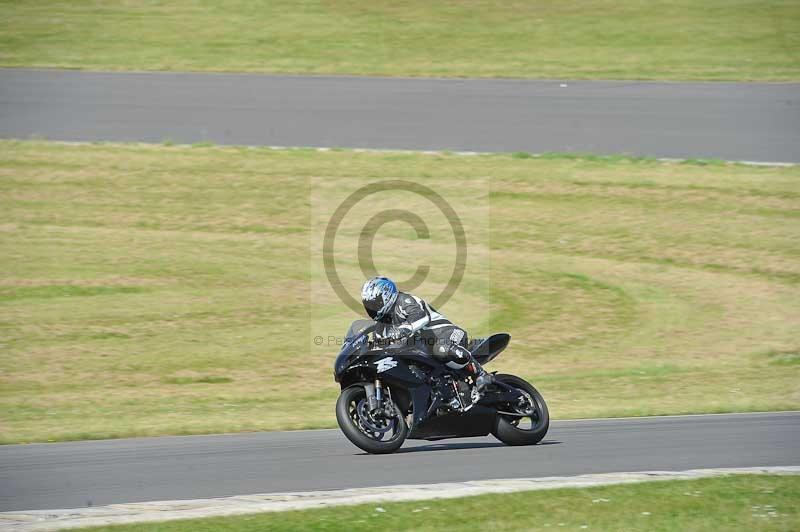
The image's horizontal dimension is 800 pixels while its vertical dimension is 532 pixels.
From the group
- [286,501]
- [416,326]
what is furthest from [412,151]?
[286,501]

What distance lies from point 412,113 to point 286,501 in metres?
19.3

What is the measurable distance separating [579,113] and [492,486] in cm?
1912

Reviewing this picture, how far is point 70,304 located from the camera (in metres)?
19.7

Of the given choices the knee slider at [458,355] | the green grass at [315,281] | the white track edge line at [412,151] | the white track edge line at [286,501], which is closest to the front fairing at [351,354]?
the knee slider at [458,355]

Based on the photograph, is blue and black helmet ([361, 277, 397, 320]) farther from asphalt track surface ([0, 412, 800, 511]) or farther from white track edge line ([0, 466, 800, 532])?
white track edge line ([0, 466, 800, 532])

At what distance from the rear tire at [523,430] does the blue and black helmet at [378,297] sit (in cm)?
159

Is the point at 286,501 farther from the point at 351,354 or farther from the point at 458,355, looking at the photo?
the point at 458,355

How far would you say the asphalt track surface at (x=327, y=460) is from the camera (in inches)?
411

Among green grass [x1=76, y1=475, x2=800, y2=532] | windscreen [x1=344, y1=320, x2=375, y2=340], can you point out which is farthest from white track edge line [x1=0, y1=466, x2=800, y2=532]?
windscreen [x1=344, y1=320, x2=375, y2=340]

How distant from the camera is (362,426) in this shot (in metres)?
11.4

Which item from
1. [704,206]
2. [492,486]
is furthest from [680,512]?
[704,206]

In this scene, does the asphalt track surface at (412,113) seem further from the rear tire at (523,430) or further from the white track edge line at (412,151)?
the rear tire at (523,430)

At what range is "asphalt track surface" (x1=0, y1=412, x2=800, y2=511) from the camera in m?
10.4

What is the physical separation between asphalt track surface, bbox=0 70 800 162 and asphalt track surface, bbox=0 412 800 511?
13700mm
